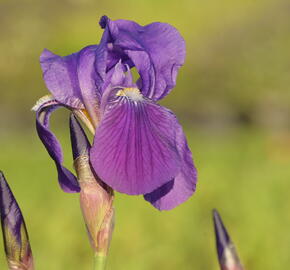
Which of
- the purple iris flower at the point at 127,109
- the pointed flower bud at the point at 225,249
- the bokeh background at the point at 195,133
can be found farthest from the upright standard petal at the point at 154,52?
the bokeh background at the point at 195,133

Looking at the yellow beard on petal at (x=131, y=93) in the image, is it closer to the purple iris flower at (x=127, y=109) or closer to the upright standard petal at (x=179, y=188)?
the purple iris flower at (x=127, y=109)

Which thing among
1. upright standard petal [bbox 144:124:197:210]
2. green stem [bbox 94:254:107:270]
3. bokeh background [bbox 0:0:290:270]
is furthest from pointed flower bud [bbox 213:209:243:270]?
bokeh background [bbox 0:0:290:270]

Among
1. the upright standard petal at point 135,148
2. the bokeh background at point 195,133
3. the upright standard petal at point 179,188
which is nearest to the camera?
the upright standard petal at point 135,148

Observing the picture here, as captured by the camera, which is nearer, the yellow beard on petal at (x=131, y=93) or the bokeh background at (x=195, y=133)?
the yellow beard on petal at (x=131, y=93)

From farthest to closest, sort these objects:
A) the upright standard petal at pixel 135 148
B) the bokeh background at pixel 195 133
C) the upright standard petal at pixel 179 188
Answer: the bokeh background at pixel 195 133 < the upright standard petal at pixel 179 188 < the upright standard petal at pixel 135 148

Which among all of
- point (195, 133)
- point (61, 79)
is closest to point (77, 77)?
point (61, 79)

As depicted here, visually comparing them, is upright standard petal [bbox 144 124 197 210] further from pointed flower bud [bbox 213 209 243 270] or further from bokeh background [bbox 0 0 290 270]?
bokeh background [bbox 0 0 290 270]

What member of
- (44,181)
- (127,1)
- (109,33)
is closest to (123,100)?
(109,33)

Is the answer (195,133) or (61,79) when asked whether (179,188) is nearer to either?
(61,79)

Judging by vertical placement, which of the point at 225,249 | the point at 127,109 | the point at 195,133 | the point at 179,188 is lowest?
the point at 195,133
